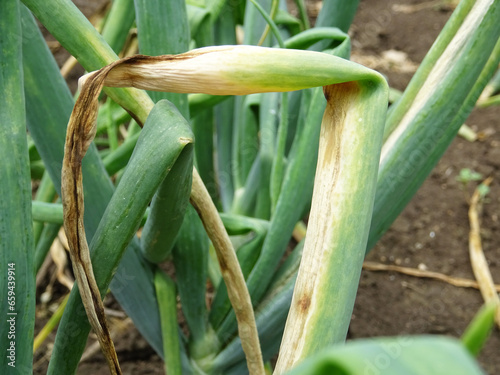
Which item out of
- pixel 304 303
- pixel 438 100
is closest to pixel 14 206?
pixel 304 303

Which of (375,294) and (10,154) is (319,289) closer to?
(10,154)

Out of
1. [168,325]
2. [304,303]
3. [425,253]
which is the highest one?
[304,303]

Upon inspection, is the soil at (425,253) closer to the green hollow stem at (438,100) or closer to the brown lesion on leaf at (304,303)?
the green hollow stem at (438,100)

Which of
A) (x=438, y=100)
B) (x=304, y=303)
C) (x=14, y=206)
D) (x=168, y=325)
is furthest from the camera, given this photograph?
(x=168, y=325)

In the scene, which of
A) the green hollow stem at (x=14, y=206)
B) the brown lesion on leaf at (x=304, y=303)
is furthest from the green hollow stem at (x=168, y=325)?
the brown lesion on leaf at (x=304, y=303)

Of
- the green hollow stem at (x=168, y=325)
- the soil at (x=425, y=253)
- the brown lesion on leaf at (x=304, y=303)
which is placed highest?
the brown lesion on leaf at (x=304, y=303)

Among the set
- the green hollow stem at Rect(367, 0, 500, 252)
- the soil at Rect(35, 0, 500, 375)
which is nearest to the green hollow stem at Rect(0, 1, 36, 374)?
the green hollow stem at Rect(367, 0, 500, 252)

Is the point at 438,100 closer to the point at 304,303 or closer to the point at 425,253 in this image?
the point at 304,303

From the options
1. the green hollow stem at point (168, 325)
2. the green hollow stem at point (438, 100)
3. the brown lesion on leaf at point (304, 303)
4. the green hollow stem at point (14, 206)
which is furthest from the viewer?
the green hollow stem at point (168, 325)

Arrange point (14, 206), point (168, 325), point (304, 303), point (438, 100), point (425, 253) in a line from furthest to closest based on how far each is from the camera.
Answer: point (425, 253) → point (168, 325) → point (438, 100) → point (14, 206) → point (304, 303)
